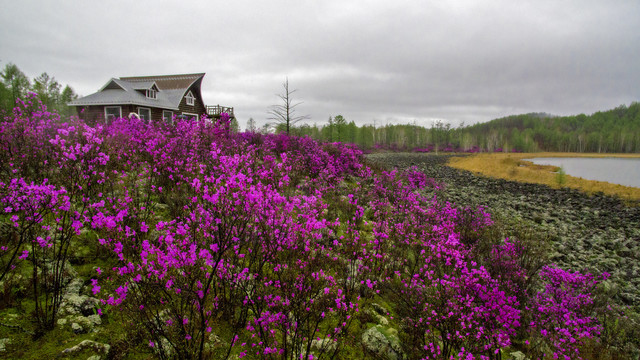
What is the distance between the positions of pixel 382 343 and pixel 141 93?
34063 mm

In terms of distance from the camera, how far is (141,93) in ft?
98.5

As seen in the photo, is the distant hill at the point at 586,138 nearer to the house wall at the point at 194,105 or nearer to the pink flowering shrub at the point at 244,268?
the house wall at the point at 194,105

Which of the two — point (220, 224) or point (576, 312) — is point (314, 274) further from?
point (576, 312)

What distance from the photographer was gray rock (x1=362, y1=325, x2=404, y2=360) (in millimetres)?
3807

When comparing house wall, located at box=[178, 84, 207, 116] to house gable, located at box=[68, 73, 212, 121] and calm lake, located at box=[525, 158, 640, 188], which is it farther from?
calm lake, located at box=[525, 158, 640, 188]

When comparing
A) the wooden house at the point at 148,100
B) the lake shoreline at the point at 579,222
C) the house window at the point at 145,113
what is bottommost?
the lake shoreline at the point at 579,222

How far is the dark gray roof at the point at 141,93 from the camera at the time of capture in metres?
26.8

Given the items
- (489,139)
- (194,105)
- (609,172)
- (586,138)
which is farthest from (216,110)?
(586,138)

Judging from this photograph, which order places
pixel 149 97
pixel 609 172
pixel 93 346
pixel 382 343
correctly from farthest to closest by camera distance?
pixel 609 172 → pixel 149 97 → pixel 382 343 → pixel 93 346

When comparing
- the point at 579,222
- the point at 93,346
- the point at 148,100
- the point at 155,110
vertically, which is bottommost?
the point at 579,222

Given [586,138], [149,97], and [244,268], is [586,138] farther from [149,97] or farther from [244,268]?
[244,268]

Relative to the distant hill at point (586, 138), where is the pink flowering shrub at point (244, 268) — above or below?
below

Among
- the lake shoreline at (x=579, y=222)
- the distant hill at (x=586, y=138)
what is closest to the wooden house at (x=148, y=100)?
the lake shoreline at (x=579, y=222)

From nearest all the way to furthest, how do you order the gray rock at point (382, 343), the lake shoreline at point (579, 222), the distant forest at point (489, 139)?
1. the gray rock at point (382, 343)
2. the lake shoreline at point (579, 222)
3. the distant forest at point (489, 139)
